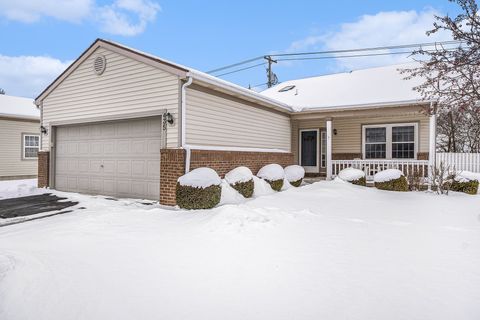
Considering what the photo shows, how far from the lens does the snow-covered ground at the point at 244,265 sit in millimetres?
3139

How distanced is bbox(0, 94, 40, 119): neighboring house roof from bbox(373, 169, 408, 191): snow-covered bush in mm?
17550

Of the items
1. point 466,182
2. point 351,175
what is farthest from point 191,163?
point 466,182

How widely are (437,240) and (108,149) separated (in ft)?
31.7

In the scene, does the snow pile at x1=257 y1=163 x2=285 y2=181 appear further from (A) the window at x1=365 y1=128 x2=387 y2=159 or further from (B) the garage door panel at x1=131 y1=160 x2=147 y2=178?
(A) the window at x1=365 y1=128 x2=387 y2=159

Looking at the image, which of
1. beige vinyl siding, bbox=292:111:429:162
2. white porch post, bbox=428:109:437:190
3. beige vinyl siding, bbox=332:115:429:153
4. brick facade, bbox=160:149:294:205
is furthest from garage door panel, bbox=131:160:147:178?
white porch post, bbox=428:109:437:190

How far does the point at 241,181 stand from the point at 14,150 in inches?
553

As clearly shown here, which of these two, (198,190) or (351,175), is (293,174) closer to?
(351,175)

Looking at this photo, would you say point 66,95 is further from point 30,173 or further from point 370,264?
point 370,264

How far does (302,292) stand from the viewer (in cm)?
345

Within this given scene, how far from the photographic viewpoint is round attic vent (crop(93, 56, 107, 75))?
10.6m

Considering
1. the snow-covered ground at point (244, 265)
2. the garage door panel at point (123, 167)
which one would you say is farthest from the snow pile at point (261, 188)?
the garage door panel at point (123, 167)

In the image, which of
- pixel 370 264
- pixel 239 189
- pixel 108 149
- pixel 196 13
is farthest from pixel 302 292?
pixel 196 13

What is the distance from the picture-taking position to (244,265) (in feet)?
13.9

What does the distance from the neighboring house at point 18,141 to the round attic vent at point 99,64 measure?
343 inches
